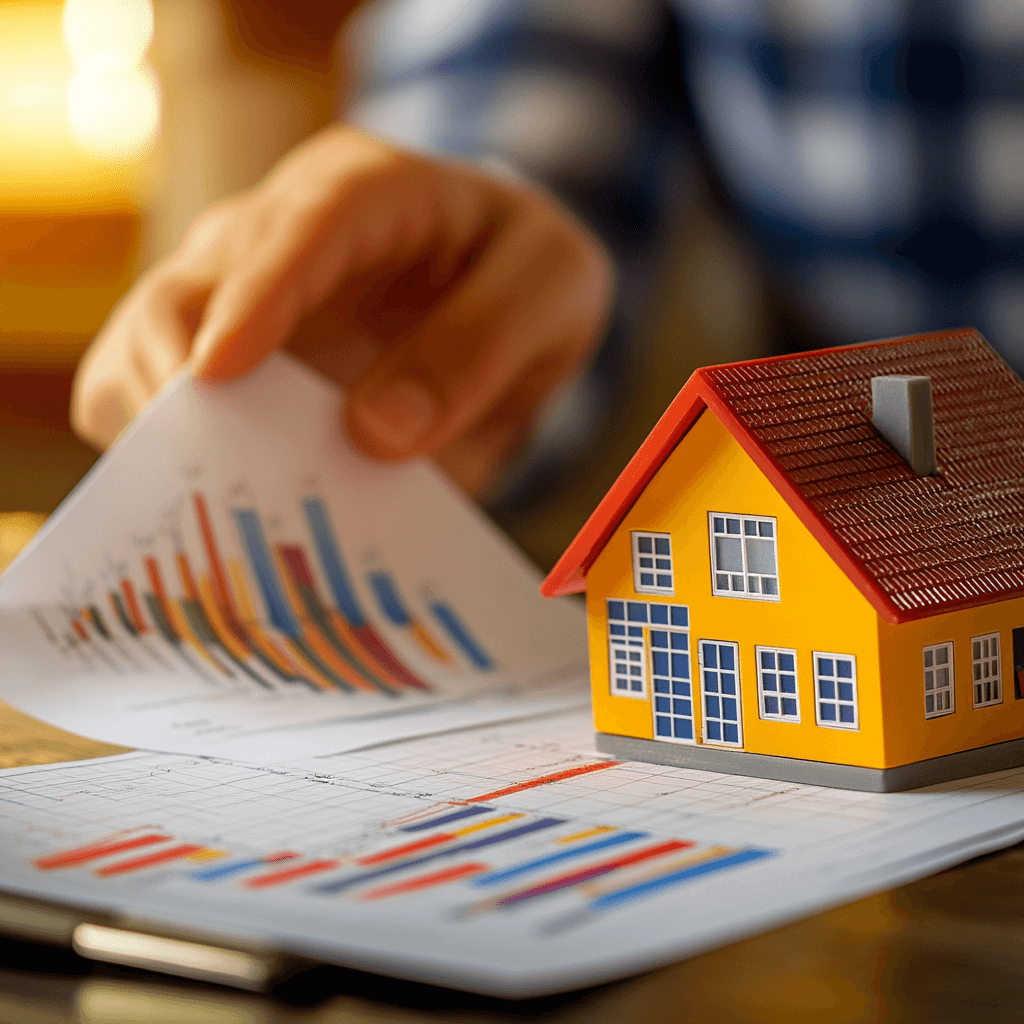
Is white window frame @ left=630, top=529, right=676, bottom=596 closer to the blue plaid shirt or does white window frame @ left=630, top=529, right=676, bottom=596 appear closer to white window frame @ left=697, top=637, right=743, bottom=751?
white window frame @ left=697, top=637, right=743, bottom=751

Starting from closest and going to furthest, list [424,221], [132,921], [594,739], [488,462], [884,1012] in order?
[884,1012] → [132,921] → [594,739] → [424,221] → [488,462]

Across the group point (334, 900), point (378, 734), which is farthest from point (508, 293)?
point (334, 900)

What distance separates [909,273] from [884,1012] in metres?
1.13

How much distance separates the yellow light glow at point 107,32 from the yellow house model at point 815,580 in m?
1.88

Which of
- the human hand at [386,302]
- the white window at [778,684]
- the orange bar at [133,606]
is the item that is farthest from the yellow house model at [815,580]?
the human hand at [386,302]

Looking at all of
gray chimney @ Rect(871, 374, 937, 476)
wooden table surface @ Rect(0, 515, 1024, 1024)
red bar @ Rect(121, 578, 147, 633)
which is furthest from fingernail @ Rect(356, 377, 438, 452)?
wooden table surface @ Rect(0, 515, 1024, 1024)

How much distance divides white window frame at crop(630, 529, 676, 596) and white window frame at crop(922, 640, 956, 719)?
0.49 ft

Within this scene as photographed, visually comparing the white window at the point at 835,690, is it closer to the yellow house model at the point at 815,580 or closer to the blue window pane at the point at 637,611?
the yellow house model at the point at 815,580

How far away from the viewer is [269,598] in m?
1.27

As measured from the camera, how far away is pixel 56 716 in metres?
1.08

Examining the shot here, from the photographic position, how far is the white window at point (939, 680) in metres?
0.89

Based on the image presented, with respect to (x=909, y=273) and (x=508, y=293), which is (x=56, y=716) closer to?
(x=508, y=293)

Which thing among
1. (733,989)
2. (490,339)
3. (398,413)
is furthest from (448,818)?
(490,339)

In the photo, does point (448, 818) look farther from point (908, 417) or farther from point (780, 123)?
point (780, 123)
